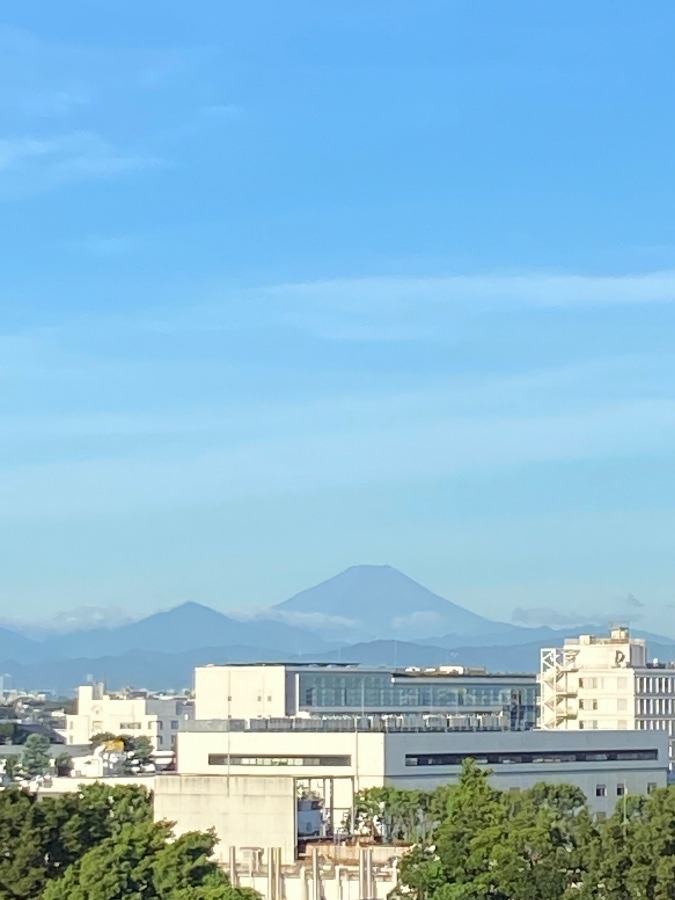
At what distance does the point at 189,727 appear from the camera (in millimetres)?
86688

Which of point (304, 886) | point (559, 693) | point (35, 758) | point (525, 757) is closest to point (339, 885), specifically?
point (304, 886)

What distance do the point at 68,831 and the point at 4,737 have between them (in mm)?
108894

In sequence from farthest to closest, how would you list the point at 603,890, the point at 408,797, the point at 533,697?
the point at 533,697, the point at 408,797, the point at 603,890

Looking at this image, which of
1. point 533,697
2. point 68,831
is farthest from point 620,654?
point 68,831

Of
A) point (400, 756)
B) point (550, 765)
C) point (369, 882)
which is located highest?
point (400, 756)

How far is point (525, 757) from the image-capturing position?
83812mm

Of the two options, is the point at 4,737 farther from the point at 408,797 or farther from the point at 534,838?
the point at 534,838

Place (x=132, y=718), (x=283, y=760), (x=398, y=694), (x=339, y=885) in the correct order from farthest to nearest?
(x=132, y=718), (x=398, y=694), (x=283, y=760), (x=339, y=885)

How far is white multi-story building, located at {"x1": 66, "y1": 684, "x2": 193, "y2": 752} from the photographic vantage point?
15475 centimetres

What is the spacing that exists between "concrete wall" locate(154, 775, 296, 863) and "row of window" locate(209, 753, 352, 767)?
14.8m

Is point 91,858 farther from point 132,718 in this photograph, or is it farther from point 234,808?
point 132,718

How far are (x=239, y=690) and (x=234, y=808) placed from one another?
180 ft

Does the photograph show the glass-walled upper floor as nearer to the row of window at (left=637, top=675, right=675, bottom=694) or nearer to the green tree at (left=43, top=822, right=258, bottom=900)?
the row of window at (left=637, top=675, right=675, bottom=694)

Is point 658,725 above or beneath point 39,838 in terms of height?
above
